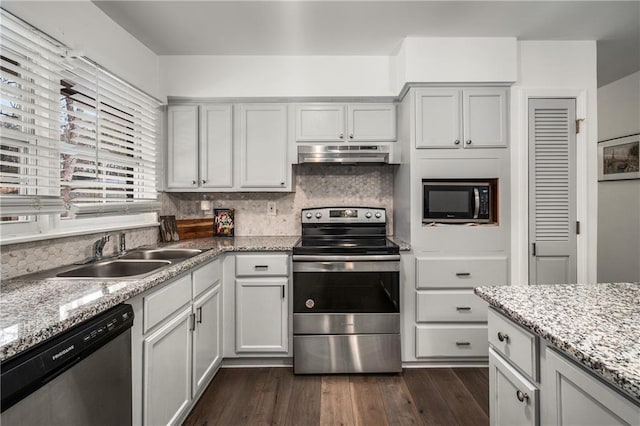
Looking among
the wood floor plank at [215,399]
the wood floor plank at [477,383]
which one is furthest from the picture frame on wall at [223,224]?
the wood floor plank at [477,383]

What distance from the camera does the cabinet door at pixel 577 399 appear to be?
68 cm

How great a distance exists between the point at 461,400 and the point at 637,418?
5.37 ft

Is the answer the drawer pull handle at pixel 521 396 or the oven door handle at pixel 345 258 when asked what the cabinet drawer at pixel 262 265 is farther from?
the drawer pull handle at pixel 521 396

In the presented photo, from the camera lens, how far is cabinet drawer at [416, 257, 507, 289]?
244cm

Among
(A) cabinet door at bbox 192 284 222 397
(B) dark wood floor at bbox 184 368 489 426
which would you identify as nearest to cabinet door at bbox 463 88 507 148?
(B) dark wood floor at bbox 184 368 489 426

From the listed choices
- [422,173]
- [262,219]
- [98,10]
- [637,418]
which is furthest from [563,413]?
[98,10]

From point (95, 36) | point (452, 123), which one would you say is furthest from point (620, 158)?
point (95, 36)

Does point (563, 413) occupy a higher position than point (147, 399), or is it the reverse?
point (563, 413)

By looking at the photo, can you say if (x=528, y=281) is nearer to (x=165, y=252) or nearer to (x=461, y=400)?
(x=461, y=400)

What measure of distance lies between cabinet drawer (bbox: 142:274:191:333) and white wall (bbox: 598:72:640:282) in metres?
4.08

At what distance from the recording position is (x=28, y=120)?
1.59m

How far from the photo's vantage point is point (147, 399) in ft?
4.59

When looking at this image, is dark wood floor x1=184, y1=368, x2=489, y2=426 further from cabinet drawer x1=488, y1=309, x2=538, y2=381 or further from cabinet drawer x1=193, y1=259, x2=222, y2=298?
cabinet drawer x1=488, y1=309, x2=538, y2=381

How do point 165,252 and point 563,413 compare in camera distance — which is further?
point 165,252
